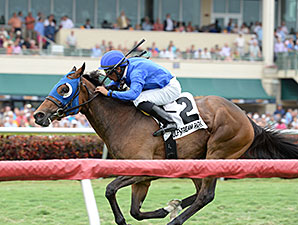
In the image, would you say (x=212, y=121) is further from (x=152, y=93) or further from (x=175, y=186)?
(x=175, y=186)

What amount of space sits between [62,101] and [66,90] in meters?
0.09

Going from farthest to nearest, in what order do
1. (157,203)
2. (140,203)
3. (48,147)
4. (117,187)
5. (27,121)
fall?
(27,121), (48,147), (157,203), (140,203), (117,187)

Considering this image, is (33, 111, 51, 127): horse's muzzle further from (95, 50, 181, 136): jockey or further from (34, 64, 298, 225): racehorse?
(95, 50, 181, 136): jockey

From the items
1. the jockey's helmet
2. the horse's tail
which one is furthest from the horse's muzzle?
the horse's tail

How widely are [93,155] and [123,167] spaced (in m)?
5.47

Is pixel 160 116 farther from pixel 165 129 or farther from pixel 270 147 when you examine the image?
pixel 270 147

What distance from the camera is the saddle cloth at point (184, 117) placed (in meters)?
4.43

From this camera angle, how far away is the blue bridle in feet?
14.4

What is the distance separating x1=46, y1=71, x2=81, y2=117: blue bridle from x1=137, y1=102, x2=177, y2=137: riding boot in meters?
0.51

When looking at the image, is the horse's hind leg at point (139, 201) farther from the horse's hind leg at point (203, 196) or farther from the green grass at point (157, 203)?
the green grass at point (157, 203)

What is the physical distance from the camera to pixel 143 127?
4.39 metres

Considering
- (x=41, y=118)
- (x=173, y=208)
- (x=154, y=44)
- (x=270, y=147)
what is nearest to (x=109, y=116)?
(x=41, y=118)

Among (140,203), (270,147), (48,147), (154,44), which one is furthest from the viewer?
(154,44)

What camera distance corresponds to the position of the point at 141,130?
437cm
